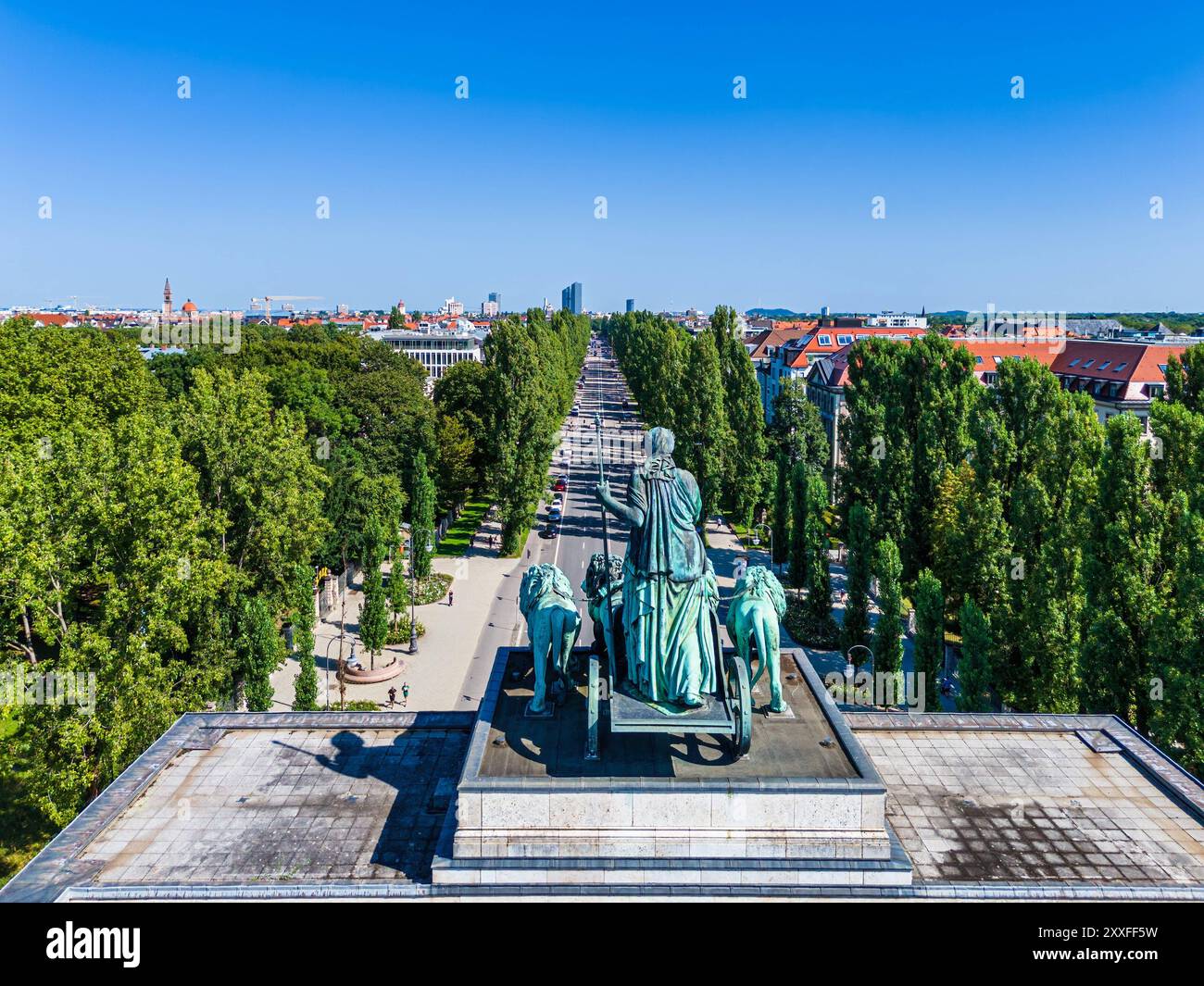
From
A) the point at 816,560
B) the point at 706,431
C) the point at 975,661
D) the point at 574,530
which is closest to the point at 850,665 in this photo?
the point at 975,661

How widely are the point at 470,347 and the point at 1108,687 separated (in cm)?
12286

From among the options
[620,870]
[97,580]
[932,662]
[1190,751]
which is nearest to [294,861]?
[620,870]

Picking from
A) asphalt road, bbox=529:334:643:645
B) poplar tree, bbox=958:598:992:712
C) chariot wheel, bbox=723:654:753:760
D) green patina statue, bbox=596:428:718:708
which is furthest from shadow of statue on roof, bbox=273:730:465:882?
poplar tree, bbox=958:598:992:712

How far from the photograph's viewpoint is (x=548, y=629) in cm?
1752

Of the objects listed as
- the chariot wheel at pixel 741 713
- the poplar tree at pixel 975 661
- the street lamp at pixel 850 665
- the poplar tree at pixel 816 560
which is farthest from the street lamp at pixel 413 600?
the chariot wheel at pixel 741 713

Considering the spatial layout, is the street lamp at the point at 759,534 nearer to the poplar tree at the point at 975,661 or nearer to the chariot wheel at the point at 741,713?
the poplar tree at the point at 975,661

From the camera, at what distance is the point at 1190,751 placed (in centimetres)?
2045

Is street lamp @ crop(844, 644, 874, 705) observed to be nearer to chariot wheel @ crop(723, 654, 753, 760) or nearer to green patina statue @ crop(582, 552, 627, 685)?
chariot wheel @ crop(723, 654, 753, 760)

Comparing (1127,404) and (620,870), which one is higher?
(1127,404)

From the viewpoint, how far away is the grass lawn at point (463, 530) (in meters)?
56.3

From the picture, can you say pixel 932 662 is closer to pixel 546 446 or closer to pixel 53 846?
pixel 53 846

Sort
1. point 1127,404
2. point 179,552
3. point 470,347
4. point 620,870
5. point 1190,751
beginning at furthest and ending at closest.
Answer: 1. point 470,347
2. point 1127,404
3. point 179,552
4. point 1190,751
5. point 620,870

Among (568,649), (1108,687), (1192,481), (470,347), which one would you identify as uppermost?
(470,347)

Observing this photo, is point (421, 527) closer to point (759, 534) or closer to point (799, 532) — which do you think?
point (799, 532)
